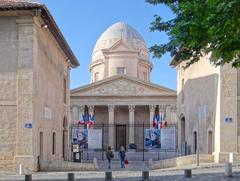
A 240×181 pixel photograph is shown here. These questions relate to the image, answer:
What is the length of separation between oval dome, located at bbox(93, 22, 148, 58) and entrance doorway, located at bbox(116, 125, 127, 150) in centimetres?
1183

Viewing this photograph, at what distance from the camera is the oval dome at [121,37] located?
63875mm

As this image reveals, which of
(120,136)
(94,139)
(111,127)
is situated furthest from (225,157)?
(120,136)

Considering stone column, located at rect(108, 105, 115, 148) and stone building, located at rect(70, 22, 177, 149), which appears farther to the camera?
stone building, located at rect(70, 22, 177, 149)

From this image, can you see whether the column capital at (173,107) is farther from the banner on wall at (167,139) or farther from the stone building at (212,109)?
the banner on wall at (167,139)

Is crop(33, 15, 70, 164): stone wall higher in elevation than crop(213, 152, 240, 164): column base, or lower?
higher

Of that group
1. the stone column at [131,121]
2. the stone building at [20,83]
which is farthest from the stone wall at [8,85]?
the stone column at [131,121]

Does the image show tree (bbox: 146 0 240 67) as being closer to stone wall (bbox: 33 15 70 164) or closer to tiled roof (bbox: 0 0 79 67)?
tiled roof (bbox: 0 0 79 67)

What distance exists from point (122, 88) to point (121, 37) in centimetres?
1176

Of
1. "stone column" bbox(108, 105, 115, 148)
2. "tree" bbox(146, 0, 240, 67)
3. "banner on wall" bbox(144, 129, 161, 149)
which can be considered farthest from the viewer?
"stone column" bbox(108, 105, 115, 148)

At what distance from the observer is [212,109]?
2617 cm

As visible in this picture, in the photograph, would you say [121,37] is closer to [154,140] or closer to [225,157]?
[154,140]

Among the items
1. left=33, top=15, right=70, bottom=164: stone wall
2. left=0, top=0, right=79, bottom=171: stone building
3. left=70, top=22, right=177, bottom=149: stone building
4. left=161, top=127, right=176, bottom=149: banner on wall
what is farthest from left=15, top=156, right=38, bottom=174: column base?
left=70, top=22, right=177, bottom=149: stone building

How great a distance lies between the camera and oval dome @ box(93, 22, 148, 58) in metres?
63.9

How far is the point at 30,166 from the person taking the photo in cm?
2094
